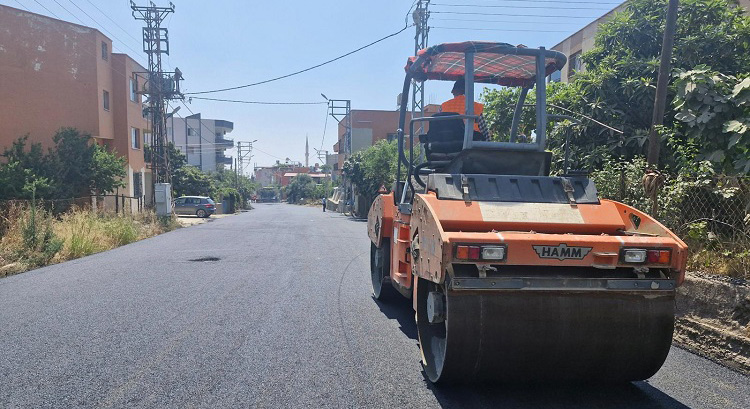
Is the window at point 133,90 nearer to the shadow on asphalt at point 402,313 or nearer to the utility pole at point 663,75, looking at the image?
the shadow on asphalt at point 402,313

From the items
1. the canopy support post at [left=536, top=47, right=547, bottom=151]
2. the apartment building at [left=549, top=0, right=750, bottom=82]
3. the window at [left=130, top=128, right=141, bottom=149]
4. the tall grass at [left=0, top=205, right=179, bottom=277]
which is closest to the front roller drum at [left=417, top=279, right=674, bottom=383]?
the canopy support post at [left=536, top=47, right=547, bottom=151]

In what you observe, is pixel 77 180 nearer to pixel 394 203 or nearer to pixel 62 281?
pixel 62 281

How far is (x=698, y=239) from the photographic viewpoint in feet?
20.7

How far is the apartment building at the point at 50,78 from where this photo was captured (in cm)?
2442

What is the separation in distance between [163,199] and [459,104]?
76.3 ft

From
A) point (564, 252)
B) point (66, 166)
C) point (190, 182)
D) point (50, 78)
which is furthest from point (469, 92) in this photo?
point (190, 182)

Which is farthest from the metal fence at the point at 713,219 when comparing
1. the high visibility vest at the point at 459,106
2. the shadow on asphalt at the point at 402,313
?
the shadow on asphalt at the point at 402,313

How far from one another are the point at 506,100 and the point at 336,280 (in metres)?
5.27

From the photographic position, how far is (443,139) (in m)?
5.71

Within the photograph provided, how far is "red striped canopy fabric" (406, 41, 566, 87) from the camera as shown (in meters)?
5.06

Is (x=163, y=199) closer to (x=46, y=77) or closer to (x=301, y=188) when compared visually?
(x=46, y=77)

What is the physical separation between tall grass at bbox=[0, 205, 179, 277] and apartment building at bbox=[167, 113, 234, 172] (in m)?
59.8

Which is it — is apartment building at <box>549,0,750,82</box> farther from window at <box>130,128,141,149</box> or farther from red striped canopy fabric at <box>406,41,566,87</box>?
window at <box>130,128,141,149</box>

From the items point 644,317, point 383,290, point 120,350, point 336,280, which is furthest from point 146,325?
point 644,317
